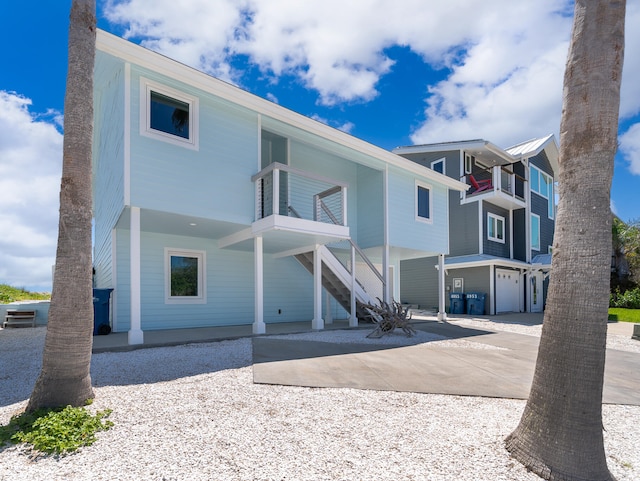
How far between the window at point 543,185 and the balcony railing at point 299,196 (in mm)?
14855

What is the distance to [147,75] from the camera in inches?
309

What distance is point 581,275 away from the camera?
9.11ft

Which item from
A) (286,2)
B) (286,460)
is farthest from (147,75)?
(286,460)

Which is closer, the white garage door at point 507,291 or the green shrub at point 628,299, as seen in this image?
the white garage door at point 507,291

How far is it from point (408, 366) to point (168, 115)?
7.28m

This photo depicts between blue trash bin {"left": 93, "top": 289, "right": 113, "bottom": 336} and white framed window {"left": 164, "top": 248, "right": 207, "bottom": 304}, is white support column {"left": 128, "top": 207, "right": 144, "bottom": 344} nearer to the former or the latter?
blue trash bin {"left": 93, "top": 289, "right": 113, "bottom": 336}

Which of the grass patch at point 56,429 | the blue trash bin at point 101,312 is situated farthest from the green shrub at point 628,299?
the grass patch at point 56,429

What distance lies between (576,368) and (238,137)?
27.9 feet

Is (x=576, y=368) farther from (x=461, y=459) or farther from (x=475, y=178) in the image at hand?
(x=475, y=178)

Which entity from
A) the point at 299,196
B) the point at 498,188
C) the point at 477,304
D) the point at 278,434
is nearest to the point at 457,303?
the point at 477,304

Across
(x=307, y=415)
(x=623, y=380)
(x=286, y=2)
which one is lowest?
(x=623, y=380)

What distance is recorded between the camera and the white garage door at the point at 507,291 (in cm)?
1894

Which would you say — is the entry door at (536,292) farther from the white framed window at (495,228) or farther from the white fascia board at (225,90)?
the white fascia board at (225,90)

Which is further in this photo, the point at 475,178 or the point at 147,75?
the point at 475,178
